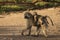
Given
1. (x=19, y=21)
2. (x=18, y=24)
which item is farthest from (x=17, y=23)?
(x=19, y=21)

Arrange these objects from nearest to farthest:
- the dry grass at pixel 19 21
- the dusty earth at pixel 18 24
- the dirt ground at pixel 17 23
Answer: the dusty earth at pixel 18 24 < the dirt ground at pixel 17 23 < the dry grass at pixel 19 21

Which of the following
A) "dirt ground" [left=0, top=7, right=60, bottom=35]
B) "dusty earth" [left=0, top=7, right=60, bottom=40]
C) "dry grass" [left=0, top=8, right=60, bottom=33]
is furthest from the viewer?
"dry grass" [left=0, top=8, right=60, bottom=33]

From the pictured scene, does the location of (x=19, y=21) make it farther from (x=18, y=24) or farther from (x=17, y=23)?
(x=18, y=24)

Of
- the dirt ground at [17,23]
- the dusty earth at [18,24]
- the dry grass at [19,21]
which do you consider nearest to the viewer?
the dusty earth at [18,24]

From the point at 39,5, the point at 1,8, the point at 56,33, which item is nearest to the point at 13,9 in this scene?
the point at 1,8

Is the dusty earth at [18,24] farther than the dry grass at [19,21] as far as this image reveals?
No

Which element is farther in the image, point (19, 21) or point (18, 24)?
point (19, 21)

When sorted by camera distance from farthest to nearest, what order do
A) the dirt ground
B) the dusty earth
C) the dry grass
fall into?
the dry grass → the dirt ground → the dusty earth

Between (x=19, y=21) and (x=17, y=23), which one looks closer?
(x=17, y=23)

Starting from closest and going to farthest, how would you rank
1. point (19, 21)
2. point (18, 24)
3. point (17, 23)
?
point (18, 24), point (17, 23), point (19, 21)

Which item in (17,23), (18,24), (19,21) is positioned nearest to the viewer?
(18,24)

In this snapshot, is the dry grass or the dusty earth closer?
the dusty earth

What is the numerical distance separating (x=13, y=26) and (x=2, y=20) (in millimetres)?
2427

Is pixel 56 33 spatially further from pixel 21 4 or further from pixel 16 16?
pixel 21 4
